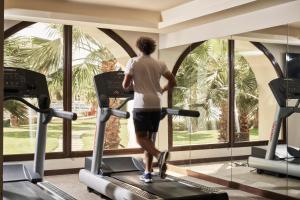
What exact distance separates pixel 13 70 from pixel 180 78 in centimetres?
289

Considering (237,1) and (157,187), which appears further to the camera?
(237,1)

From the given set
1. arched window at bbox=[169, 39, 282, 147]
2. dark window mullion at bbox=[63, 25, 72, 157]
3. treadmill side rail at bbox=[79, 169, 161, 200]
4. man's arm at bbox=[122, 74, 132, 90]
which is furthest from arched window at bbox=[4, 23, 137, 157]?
man's arm at bbox=[122, 74, 132, 90]

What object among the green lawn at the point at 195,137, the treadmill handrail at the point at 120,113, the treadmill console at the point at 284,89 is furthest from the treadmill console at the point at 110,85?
the green lawn at the point at 195,137

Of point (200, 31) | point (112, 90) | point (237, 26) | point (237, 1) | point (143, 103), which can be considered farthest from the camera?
point (200, 31)

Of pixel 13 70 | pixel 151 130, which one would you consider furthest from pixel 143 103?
pixel 13 70

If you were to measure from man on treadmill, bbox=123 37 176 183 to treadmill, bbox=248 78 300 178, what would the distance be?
1.24 m

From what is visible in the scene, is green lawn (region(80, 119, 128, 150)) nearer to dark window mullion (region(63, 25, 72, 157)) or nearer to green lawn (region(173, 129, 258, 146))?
dark window mullion (region(63, 25, 72, 157))

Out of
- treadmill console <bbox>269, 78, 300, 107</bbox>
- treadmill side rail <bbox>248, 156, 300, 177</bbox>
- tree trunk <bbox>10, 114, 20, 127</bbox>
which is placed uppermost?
treadmill console <bbox>269, 78, 300, 107</bbox>

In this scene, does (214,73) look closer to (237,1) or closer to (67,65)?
(237,1)

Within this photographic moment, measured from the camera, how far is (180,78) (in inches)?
237

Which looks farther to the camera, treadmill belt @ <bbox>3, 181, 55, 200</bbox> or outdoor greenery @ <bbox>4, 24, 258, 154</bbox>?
outdoor greenery @ <bbox>4, 24, 258, 154</bbox>

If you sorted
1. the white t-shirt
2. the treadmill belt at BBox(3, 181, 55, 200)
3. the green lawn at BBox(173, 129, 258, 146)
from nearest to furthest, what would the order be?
the treadmill belt at BBox(3, 181, 55, 200) → the white t-shirt → the green lawn at BBox(173, 129, 258, 146)

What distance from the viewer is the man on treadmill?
11.7 ft

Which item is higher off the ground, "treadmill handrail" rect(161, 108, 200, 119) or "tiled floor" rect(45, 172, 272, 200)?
"treadmill handrail" rect(161, 108, 200, 119)
